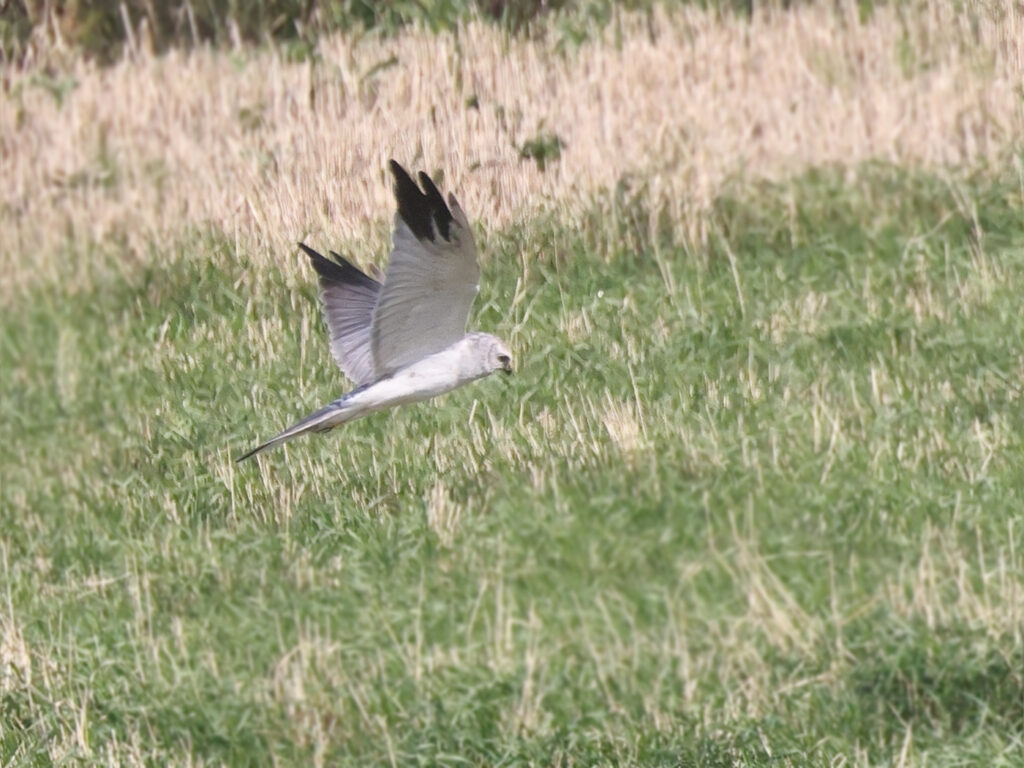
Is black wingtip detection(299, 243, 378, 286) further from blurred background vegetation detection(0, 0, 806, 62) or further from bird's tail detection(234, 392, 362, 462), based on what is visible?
blurred background vegetation detection(0, 0, 806, 62)

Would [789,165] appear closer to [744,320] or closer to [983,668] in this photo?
[744,320]

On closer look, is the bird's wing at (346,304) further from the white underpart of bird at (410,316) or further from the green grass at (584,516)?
the green grass at (584,516)

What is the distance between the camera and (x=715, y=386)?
21.2ft

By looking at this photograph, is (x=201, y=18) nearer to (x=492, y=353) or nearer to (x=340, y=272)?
(x=340, y=272)

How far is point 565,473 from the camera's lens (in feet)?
20.0

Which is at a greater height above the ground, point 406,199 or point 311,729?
point 406,199

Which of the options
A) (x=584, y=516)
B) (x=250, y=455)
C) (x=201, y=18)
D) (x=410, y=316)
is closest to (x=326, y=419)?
(x=410, y=316)

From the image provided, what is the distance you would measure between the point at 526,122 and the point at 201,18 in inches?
154

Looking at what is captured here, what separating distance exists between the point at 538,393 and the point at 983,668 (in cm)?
179

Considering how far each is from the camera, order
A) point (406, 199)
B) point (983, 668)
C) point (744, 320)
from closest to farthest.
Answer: point (983, 668)
point (406, 199)
point (744, 320)

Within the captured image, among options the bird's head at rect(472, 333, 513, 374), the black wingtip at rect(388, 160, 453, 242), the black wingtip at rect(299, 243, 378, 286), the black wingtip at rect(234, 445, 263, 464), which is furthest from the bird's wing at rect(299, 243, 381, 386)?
the black wingtip at rect(388, 160, 453, 242)

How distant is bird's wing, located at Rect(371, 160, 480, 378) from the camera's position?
5.70 m

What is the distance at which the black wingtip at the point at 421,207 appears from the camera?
18.6 feet

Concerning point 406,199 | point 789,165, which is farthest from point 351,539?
point 789,165
